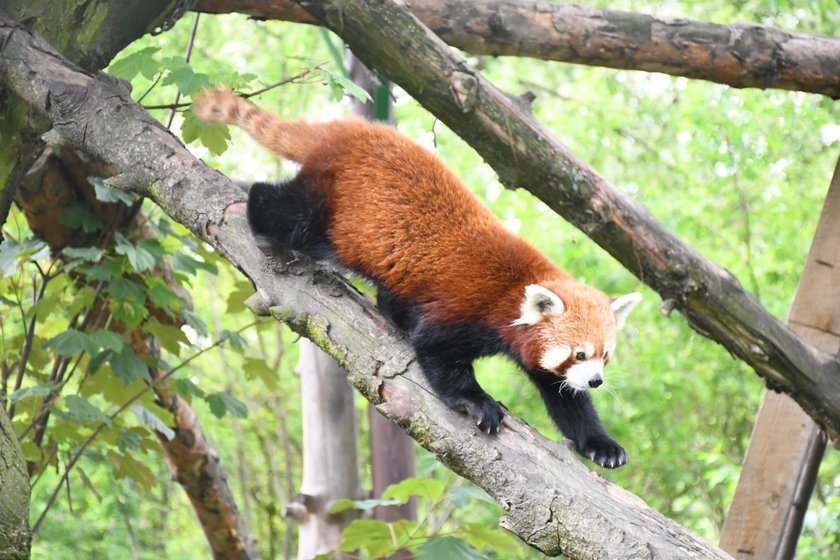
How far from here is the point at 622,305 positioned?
8.49ft

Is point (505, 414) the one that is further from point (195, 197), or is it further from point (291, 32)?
point (291, 32)

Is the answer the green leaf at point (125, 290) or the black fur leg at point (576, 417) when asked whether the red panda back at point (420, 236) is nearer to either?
the black fur leg at point (576, 417)

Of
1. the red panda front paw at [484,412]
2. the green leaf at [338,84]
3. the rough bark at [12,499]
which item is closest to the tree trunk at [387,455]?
the green leaf at [338,84]

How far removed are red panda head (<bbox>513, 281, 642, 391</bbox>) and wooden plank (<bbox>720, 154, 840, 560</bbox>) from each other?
4.12 ft

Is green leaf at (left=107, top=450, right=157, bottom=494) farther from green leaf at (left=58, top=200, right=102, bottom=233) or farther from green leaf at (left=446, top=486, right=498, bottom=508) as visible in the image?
green leaf at (left=446, top=486, right=498, bottom=508)

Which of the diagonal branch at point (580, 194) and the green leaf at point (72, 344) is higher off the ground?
the diagonal branch at point (580, 194)

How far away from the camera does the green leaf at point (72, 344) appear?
8.56 feet

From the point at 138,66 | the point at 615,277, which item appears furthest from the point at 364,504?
the point at 615,277

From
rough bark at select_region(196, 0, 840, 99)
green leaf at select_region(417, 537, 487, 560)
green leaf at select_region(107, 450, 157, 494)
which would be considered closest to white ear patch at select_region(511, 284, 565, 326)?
green leaf at select_region(417, 537, 487, 560)

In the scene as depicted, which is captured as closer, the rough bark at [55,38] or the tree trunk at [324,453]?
the rough bark at [55,38]

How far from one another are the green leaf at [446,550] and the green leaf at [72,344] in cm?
118

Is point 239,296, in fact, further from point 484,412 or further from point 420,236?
point 484,412

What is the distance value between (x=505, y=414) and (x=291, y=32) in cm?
597

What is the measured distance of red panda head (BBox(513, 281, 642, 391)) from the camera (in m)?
2.34
